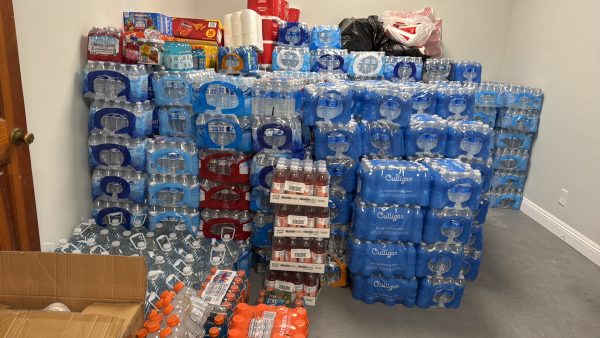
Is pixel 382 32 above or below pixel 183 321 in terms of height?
above

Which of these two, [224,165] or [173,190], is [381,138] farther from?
[173,190]

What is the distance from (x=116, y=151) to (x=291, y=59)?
2.36 meters

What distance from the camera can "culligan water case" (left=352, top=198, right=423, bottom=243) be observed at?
2525mm

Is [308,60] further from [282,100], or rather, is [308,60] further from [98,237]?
[98,237]

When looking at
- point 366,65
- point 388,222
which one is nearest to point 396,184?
point 388,222

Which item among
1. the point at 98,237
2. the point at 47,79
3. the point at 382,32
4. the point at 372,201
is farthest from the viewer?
the point at 382,32

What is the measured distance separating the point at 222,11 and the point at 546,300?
4.84m

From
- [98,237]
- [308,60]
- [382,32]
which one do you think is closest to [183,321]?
[98,237]

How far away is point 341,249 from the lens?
116 inches

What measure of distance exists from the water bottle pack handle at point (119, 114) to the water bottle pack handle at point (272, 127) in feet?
2.65

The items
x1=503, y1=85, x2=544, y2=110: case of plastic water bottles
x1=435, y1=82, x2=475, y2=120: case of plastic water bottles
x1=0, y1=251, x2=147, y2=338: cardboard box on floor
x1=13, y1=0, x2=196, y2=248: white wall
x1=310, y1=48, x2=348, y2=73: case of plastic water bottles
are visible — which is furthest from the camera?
x1=310, y1=48, x2=348, y2=73: case of plastic water bottles

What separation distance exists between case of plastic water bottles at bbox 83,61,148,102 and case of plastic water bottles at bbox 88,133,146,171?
0.27 m

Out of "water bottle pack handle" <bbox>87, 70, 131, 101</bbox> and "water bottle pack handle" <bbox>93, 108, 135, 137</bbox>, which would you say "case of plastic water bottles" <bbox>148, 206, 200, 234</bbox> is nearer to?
"water bottle pack handle" <bbox>93, 108, 135, 137</bbox>

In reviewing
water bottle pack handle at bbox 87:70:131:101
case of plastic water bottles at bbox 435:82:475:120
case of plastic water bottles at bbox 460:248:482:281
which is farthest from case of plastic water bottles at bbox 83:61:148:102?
case of plastic water bottles at bbox 460:248:482:281
